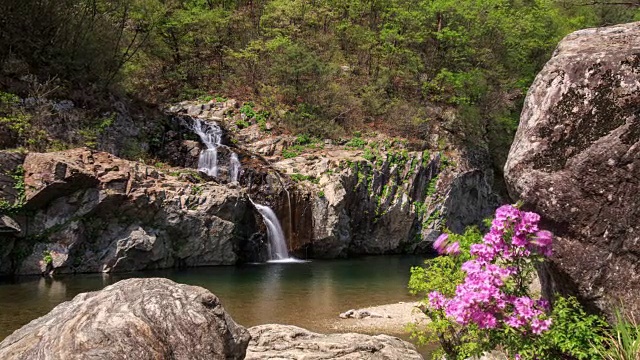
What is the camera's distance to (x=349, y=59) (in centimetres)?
3578

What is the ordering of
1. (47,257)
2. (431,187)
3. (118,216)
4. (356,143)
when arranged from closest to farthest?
(47,257) < (118,216) < (431,187) < (356,143)

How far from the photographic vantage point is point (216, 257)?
2038 centimetres

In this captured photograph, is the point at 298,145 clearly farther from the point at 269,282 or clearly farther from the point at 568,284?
the point at 568,284

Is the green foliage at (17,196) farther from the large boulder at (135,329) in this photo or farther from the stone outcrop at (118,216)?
the large boulder at (135,329)

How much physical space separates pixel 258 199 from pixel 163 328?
1749 cm

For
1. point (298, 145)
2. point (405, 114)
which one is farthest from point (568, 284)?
point (405, 114)

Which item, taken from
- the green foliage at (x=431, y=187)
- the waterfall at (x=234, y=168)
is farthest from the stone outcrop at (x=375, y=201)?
the waterfall at (x=234, y=168)

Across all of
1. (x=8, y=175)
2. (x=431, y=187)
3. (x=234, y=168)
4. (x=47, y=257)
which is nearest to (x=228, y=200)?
(x=234, y=168)

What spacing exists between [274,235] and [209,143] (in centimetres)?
613

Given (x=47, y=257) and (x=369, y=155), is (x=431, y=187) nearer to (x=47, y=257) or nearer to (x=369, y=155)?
(x=369, y=155)

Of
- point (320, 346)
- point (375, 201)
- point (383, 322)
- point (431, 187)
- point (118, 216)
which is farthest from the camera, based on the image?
point (431, 187)

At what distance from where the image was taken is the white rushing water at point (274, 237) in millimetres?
22148

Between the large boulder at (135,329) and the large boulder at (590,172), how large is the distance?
3.46m

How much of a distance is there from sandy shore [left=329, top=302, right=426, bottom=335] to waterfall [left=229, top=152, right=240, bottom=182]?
1193 cm
